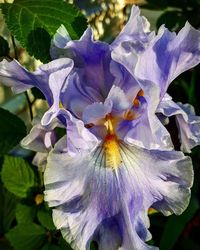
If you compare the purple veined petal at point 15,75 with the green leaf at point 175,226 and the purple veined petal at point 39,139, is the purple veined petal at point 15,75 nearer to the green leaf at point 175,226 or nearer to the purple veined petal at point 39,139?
the purple veined petal at point 39,139

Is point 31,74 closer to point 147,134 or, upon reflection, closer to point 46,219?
point 147,134

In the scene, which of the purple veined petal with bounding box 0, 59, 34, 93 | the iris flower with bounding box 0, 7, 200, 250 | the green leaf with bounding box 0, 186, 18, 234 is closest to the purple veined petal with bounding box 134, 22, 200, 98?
the iris flower with bounding box 0, 7, 200, 250

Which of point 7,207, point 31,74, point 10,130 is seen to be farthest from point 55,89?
point 7,207

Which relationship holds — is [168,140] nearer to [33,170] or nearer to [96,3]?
[33,170]

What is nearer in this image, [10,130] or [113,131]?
[113,131]

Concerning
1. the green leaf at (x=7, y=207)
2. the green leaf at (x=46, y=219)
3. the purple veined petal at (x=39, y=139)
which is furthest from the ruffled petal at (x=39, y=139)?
the green leaf at (x=7, y=207)

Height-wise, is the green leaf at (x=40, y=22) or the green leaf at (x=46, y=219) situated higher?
the green leaf at (x=40, y=22)

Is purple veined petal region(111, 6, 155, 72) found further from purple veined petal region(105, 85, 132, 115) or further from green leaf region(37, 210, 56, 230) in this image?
green leaf region(37, 210, 56, 230)
